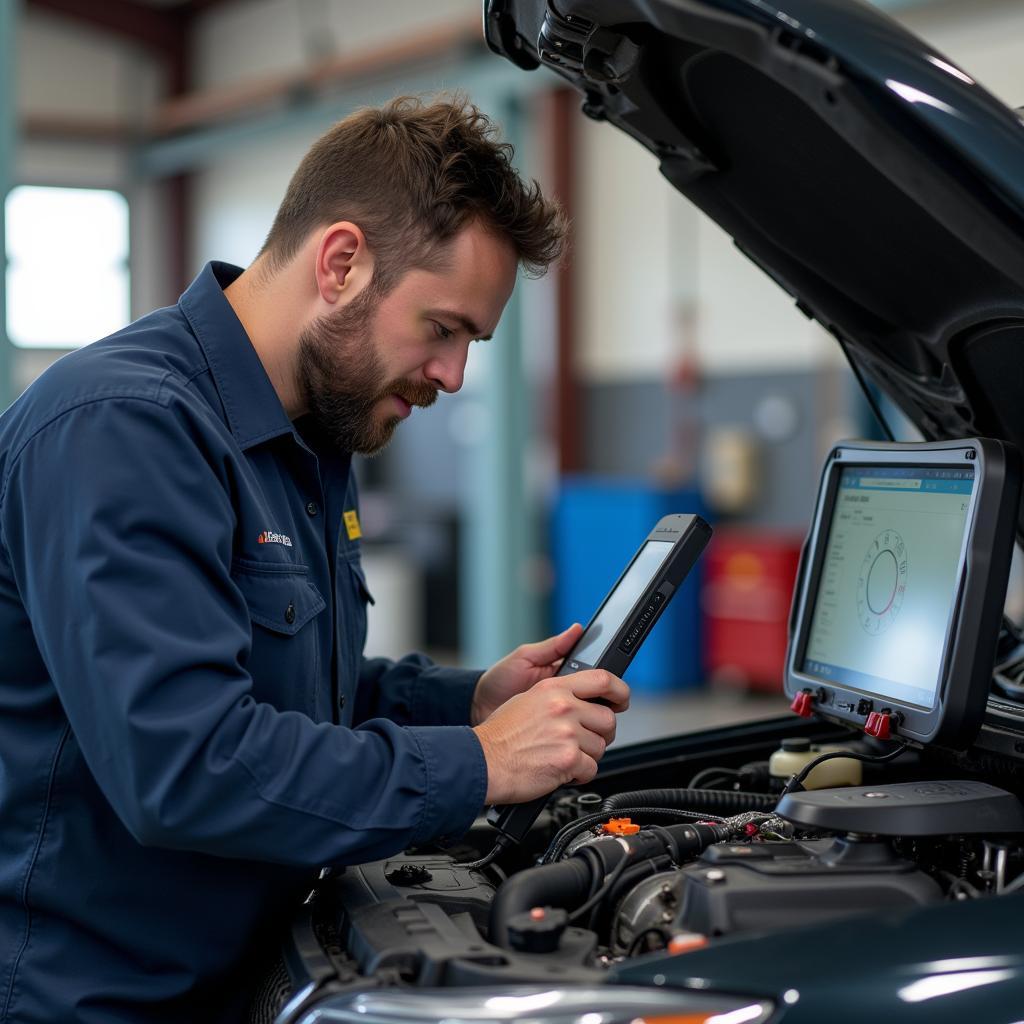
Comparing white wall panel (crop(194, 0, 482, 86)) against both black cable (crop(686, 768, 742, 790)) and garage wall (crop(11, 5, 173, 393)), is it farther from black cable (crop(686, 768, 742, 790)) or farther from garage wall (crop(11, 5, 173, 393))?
black cable (crop(686, 768, 742, 790))

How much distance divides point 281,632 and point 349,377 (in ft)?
1.02

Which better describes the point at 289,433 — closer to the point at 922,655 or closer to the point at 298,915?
the point at 298,915

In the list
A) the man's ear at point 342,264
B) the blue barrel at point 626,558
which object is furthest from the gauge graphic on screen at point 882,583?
the blue barrel at point 626,558

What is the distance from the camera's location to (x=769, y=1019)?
933 mm

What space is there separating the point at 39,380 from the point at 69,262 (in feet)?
28.2

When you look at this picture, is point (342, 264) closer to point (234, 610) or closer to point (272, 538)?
point (272, 538)

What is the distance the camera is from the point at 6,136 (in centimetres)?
287

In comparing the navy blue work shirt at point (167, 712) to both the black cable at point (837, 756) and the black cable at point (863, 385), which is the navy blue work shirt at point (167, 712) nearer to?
the black cable at point (837, 756)

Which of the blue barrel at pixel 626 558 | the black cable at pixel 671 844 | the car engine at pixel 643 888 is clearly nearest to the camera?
the car engine at pixel 643 888

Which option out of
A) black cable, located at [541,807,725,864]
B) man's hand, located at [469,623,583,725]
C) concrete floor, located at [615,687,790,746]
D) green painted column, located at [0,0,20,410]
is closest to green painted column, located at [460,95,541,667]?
concrete floor, located at [615,687,790,746]

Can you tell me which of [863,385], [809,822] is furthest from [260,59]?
[809,822]

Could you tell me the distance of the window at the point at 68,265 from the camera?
29.5ft

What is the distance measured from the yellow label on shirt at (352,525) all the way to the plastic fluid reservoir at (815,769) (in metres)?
0.60

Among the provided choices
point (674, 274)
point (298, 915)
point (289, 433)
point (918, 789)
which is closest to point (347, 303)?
point (289, 433)
